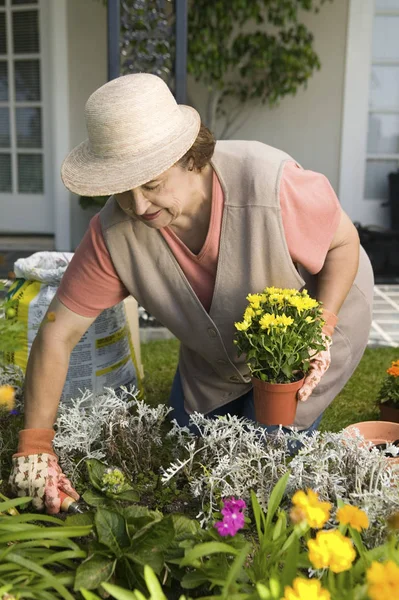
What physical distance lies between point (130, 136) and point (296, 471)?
2.65 ft

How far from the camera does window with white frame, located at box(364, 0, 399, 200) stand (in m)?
5.78

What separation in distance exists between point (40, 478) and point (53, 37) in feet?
17.1

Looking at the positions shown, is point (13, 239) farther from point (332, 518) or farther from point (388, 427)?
point (332, 518)

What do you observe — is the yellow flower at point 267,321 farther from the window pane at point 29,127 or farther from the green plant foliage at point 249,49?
the window pane at point 29,127

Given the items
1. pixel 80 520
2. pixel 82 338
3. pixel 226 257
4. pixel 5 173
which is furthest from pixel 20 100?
pixel 80 520

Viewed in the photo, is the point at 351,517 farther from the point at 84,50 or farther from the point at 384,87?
the point at 84,50

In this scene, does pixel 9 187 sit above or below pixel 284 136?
below

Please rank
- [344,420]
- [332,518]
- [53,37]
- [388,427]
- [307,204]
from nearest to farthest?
1. [332,518]
2. [307,204]
3. [388,427]
4. [344,420]
5. [53,37]

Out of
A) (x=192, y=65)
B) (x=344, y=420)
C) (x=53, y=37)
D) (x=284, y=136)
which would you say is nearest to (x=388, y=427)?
(x=344, y=420)

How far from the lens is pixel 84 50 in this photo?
5957 mm

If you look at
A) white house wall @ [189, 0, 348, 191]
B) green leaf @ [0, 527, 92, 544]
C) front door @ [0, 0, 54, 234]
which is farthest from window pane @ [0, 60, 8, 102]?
green leaf @ [0, 527, 92, 544]

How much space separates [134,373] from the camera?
2771mm

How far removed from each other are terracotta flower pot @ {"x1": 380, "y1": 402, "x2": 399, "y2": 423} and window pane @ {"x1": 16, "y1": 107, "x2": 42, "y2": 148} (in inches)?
192

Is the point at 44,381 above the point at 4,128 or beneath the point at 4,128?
beneath
